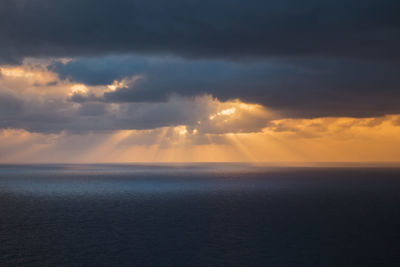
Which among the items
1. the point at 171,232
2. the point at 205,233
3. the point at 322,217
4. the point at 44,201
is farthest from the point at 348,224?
the point at 44,201

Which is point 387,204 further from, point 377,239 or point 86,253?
point 86,253

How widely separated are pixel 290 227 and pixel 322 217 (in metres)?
16.7

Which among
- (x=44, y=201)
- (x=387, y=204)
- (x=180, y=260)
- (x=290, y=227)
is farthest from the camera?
(x=44, y=201)

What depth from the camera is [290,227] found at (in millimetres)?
79250

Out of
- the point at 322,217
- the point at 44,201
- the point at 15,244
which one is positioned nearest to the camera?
the point at 15,244

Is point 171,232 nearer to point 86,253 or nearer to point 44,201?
point 86,253

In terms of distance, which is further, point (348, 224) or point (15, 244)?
point (348, 224)

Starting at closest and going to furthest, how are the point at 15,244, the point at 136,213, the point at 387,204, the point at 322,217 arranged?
the point at 15,244 < the point at 322,217 < the point at 136,213 < the point at 387,204

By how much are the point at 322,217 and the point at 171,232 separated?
39091mm

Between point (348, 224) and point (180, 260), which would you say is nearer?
point (180, 260)

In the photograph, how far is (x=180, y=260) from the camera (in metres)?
55.5

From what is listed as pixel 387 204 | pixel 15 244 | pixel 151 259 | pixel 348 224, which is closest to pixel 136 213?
pixel 15 244

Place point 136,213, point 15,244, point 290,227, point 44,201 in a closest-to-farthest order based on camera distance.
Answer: point 15,244, point 290,227, point 136,213, point 44,201

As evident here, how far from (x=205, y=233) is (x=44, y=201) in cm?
7616
